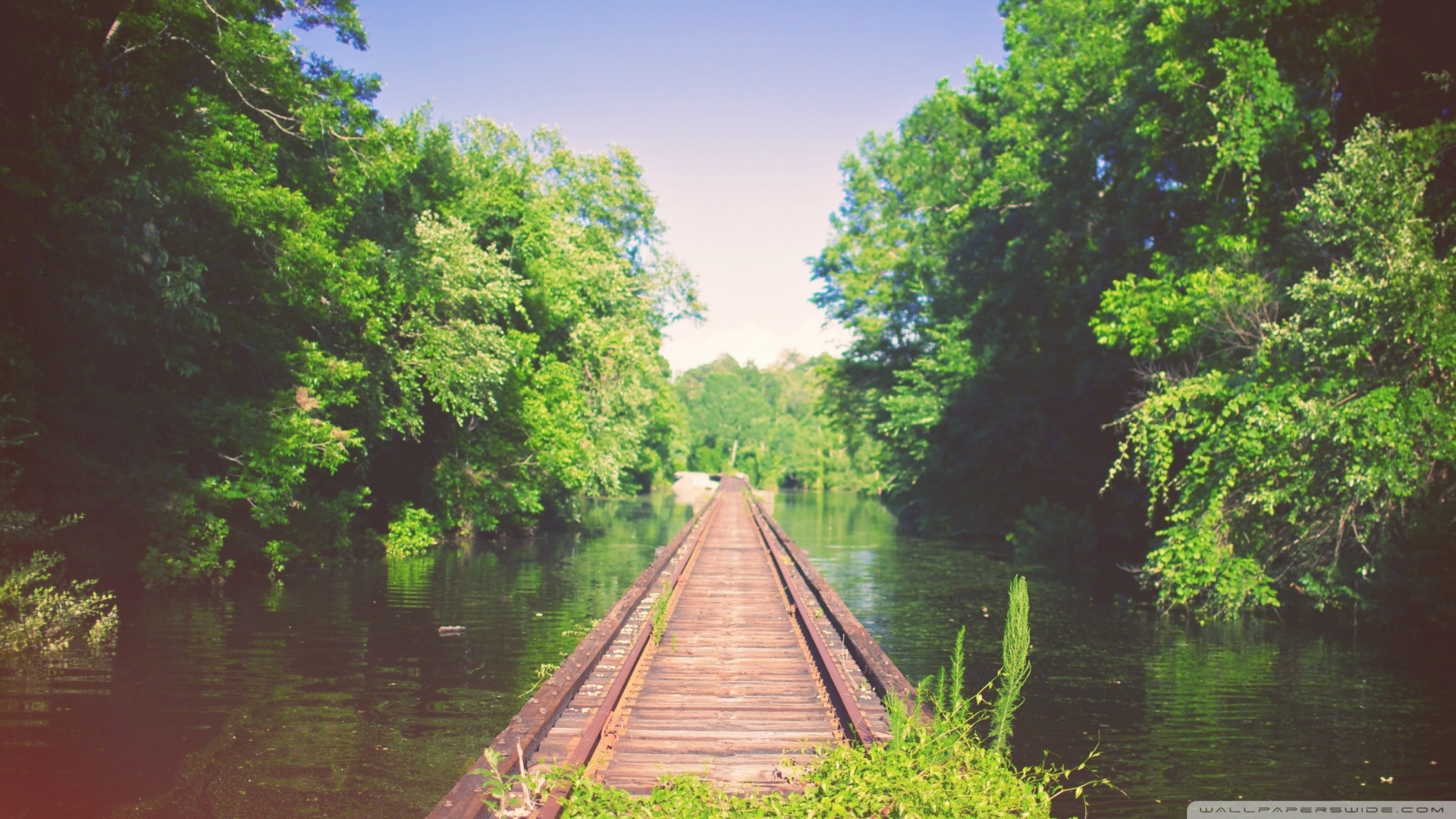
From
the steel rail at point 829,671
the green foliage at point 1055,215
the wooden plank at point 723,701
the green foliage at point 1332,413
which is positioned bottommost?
the wooden plank at point 723,701

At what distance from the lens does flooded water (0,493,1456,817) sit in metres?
7.24

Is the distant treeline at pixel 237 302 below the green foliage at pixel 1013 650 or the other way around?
the other way around

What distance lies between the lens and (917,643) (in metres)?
13.0

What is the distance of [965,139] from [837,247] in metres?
12.7

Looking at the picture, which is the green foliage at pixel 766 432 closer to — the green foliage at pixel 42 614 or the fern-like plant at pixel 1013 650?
the green foliage at pixel 42 614

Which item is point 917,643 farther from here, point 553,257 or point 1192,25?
point 553,257

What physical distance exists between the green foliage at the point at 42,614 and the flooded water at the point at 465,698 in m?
0.41

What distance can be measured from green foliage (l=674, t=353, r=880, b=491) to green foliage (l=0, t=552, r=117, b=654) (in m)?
55.8

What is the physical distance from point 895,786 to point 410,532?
19.9 m

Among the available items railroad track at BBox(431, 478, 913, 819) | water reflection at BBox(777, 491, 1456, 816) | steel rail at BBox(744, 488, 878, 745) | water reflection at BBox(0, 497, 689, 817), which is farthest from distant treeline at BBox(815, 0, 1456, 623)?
water reflection at BBox(0, 497, 689, 817)

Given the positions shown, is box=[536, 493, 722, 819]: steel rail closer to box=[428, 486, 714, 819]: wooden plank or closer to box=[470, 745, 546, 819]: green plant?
box=[470, 745, 546, 819]: green plant

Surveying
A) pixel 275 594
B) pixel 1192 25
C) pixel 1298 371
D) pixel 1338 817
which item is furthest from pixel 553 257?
pixel 1338 817

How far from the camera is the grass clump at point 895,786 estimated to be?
15.9 ft

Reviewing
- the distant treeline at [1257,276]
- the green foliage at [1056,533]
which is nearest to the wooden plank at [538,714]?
the distant treeline at [1257,276]
